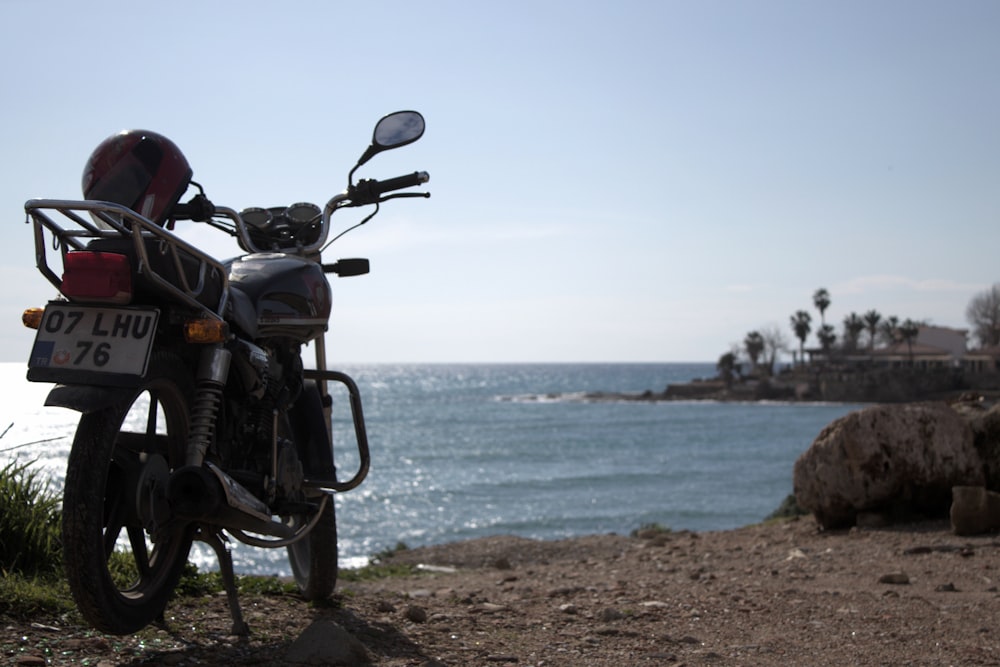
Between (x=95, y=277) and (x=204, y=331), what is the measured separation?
377 millimetres

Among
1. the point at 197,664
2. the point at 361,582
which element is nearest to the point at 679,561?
the point at 361,582

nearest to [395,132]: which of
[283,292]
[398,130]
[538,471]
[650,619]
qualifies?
[398,130]

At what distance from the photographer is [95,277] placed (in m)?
2.97

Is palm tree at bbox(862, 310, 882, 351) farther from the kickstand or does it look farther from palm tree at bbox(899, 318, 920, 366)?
the kickstand

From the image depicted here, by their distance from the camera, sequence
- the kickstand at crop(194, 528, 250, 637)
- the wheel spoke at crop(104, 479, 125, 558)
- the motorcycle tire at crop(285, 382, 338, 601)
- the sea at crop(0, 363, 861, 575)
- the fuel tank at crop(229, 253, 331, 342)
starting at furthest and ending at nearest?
the sea at crop(0, 363, 861, 575), the motorcycle tire at crop(285, 382, 338, 601), the fuel tank at crop(229, 253, 331, 342), the kickstand at crop(194, 528, 250, 637), the wheel spoke at crop(104, 479, 125, 558)

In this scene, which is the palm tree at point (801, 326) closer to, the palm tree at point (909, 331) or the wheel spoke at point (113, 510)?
the palm tree at point (909, 331)

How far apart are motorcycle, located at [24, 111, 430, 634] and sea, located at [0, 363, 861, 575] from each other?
0.58 meters

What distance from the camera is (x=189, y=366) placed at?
11.0ft

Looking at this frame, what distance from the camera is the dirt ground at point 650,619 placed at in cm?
371

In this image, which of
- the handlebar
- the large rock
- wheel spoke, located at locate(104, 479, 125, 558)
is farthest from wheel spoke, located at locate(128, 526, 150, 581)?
the large rock

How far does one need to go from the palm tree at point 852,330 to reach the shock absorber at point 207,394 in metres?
132

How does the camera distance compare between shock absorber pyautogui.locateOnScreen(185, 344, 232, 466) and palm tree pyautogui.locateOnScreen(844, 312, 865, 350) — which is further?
palm tree pyautogui.locateOnScreen(844, 312, 865, 350)

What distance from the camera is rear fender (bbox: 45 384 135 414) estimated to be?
2.89 meters

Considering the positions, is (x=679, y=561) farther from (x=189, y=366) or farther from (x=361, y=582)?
(x=189, y=366)
